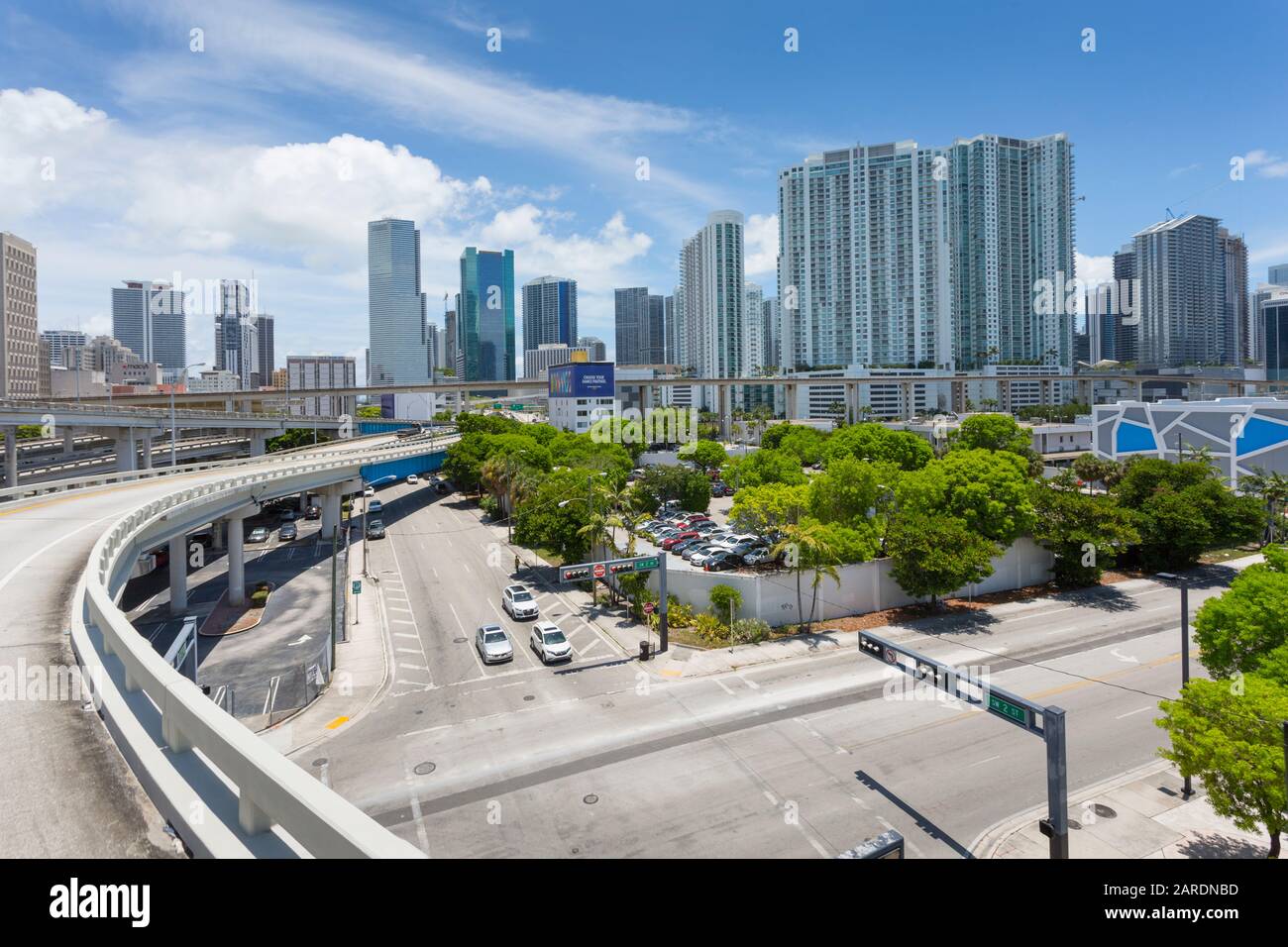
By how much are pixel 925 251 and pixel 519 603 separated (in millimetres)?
163458

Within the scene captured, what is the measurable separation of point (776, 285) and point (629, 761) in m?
187

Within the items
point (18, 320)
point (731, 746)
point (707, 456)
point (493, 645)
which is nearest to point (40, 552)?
point (493, 645)

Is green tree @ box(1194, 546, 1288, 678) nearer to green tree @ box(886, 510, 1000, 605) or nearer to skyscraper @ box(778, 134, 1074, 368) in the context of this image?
green tree @ box(886, 510, 1000, 605)

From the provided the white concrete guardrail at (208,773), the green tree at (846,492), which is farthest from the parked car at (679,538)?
the white concrete guardrail at (208,773)

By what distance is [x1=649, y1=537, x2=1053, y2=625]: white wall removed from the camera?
31.7 meters

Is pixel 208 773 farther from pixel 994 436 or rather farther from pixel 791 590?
pixel 994 436

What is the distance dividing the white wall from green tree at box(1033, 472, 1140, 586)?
4899mm

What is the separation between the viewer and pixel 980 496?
3512cm

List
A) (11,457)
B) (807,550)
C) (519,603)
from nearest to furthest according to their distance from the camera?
1. (807,550)
2. (519,603)
3. (11,457)

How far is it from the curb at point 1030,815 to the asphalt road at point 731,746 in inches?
10.4

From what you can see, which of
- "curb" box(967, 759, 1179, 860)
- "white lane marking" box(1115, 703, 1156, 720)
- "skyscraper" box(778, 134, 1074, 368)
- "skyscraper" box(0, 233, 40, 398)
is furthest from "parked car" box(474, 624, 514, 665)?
"skyscraper" box(778, 134, 1074, 368)

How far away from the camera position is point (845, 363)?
181250mm
